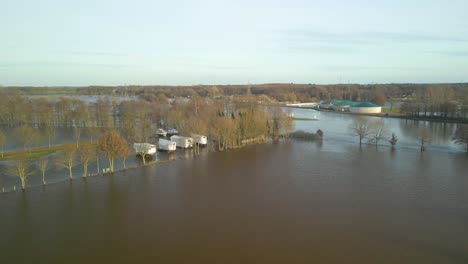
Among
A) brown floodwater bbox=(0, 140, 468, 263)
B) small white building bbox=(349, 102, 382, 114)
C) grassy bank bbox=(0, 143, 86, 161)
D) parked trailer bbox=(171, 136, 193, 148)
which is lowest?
brown floodwater bbox=(0, 140, 468, 263)

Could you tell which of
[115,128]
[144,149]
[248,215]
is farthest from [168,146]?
[248,215]

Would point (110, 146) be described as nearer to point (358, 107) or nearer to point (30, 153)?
point (30, 153)

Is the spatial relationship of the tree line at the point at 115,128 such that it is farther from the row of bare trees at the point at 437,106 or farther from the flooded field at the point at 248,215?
the row of bare trees at the point at 437,106

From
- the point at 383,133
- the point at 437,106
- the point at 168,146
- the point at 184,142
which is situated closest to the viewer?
the point at 168,146

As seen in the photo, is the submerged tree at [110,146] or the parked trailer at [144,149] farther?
the parked trailer at [144,149]

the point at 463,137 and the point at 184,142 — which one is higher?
the point at 463,137

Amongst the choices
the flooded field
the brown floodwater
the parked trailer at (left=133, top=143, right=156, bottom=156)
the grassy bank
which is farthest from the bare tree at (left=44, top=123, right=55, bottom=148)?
the brown floodwater

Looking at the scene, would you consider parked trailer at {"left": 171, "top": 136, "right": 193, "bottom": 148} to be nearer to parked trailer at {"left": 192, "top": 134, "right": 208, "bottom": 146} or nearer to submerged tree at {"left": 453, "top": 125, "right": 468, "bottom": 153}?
parked trailer at {"left": 192, "top": 134, "right": 208, "bottom": 146}

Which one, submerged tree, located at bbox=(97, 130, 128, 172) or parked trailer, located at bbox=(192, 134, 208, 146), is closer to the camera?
submerged tree, located at bbox=(97, 130, 128, 172)

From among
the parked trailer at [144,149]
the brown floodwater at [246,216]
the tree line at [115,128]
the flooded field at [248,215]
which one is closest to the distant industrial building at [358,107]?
the tree line at [115,128]
